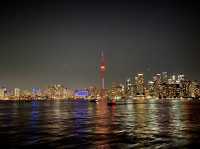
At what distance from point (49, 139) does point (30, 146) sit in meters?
4.92

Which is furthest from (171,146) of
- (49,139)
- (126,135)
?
(49,139)

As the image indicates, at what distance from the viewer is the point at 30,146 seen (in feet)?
111

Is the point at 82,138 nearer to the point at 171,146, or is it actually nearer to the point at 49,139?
the point at 49,139

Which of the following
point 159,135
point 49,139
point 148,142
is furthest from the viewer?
point 159,135

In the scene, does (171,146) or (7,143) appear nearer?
(171,146)

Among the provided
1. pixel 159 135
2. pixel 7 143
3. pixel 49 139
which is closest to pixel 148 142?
pixel 159 135

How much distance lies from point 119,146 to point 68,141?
6.10 m

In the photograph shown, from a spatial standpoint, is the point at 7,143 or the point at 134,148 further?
the point at 7,143

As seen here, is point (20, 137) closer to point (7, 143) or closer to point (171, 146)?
point (7, 143)

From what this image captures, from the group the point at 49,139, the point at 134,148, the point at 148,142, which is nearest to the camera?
the point at 134,148

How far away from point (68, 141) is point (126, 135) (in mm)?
7641

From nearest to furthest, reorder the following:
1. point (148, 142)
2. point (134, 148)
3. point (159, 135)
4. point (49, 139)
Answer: point (134, 148) < point (148, 142) < point (49, 139) < point (159, 135)

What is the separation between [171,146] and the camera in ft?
107

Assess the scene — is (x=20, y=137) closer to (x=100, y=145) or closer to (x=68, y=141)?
(x=68, y=141)
